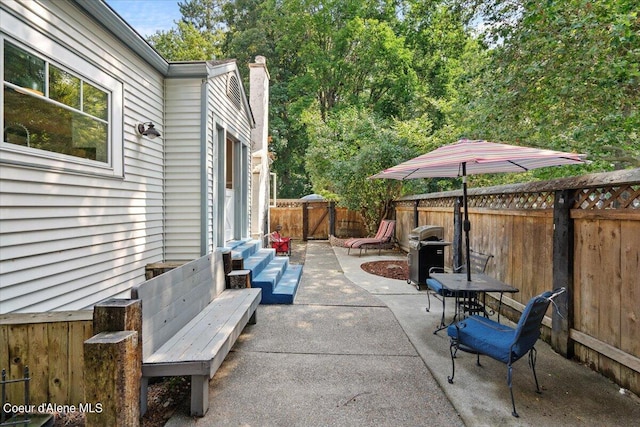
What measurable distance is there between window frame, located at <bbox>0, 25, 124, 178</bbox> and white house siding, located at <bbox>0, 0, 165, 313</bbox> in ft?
0.13

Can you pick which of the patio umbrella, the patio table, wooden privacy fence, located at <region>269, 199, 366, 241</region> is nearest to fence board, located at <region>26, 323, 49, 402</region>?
the patio table

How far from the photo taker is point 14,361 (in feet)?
7.46

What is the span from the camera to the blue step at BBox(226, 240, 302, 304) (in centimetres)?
525

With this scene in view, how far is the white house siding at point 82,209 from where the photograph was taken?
2701mm

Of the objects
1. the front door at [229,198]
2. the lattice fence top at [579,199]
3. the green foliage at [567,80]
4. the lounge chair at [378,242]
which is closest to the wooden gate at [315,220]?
the lounge chair at [378,242]

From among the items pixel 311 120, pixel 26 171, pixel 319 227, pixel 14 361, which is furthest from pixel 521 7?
pixel 311 120

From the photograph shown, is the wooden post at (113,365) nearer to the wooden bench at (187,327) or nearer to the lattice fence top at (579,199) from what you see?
the wooden bench at (187,327)

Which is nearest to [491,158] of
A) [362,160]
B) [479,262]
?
[479,262]

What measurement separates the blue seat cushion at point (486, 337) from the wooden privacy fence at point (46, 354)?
299cm

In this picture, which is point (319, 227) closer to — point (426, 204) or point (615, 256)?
point (426, 204)

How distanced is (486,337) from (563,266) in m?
1.33

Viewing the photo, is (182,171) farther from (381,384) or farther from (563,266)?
(563,266)

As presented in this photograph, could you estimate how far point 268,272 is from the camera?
6.09 meters

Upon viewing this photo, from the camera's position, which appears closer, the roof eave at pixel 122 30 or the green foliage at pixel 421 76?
the roof eave at pixel 122 30
